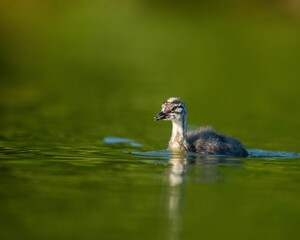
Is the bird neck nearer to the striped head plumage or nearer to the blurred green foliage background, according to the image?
the striped head plumage

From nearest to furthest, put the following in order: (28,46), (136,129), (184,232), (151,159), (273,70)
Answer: (184,232)
(151,159)
(136,129)
(273,70)
(28,46)

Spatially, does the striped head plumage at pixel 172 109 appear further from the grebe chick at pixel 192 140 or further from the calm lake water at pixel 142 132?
the calm lake water at pixel 142 132

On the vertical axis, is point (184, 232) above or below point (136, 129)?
below

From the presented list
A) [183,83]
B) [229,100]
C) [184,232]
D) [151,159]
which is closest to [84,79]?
[183,83]

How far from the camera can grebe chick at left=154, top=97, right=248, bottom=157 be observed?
19859 millimetres

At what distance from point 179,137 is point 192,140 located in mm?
355

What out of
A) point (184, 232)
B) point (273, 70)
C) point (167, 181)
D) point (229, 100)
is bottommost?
point (184, 232)

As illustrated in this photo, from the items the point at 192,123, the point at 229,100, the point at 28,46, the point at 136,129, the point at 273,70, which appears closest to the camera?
the point at 136,129

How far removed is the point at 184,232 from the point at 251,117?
46.6 ft

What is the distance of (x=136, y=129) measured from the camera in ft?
78.0

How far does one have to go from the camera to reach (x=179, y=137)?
20.0 metres

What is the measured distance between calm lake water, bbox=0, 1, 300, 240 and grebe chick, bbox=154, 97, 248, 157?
0.46 metres

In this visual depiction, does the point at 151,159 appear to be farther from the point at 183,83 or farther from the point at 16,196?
the point at 183,83

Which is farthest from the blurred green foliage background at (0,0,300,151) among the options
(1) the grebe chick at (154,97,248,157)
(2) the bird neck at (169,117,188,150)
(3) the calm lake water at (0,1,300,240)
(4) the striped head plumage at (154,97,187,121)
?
(4) the striped head plumage at (154,97,187,121)
